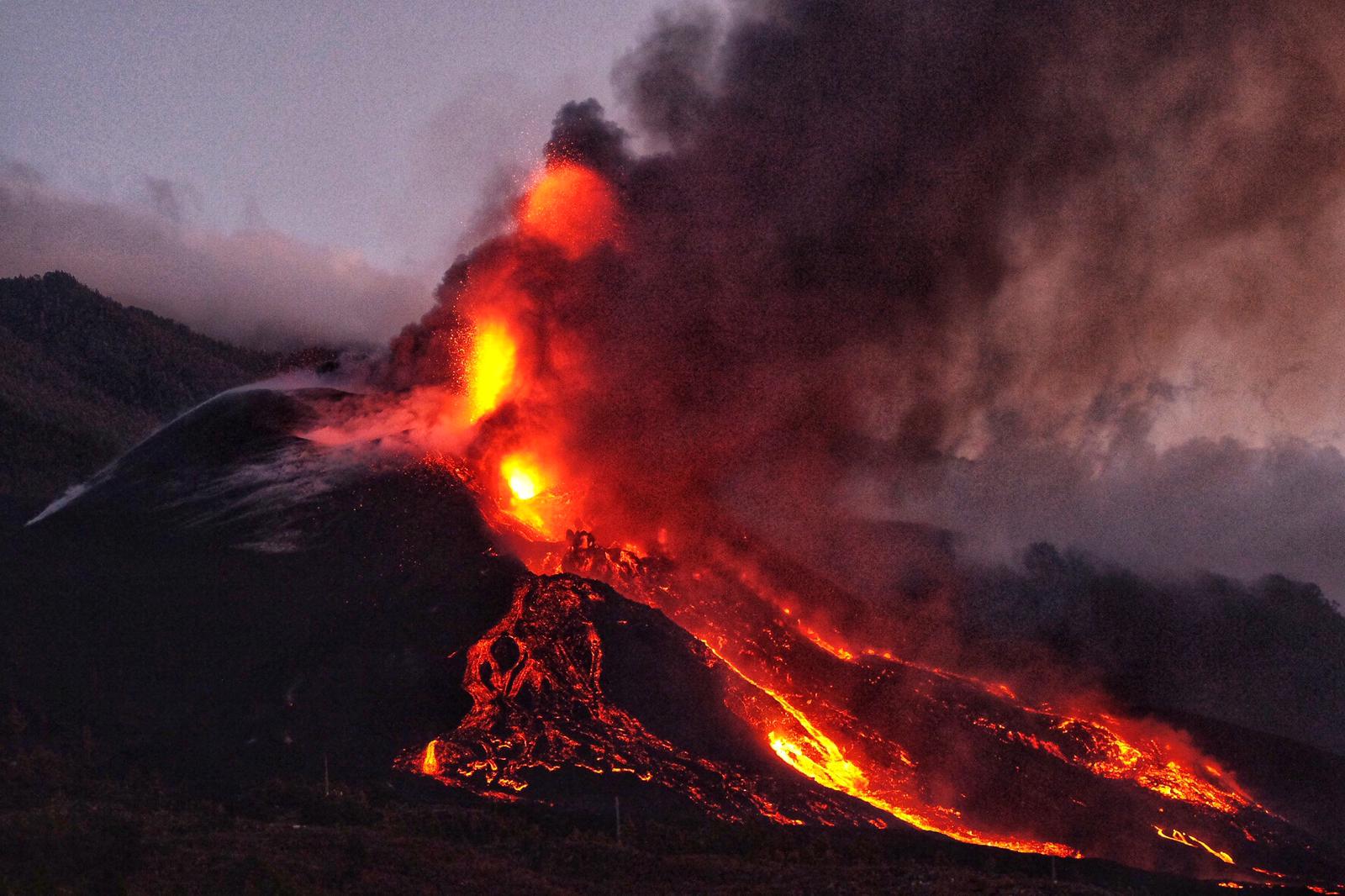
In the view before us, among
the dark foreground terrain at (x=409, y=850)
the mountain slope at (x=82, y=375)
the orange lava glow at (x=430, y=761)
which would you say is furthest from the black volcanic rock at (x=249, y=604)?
the mountain slope at (x=82, y=375)

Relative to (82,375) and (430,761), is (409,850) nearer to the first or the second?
(430,761)

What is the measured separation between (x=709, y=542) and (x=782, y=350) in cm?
868

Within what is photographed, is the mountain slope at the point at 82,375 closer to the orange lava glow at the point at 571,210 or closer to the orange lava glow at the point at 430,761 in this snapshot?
the orange lava glow at the point at 571,210

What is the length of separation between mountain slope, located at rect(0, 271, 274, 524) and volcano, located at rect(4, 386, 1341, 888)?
26.6m

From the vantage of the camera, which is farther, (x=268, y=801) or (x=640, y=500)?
(x=640, y=500)

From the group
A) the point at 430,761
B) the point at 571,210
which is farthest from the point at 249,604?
the point at 571,210

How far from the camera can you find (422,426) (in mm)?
36500

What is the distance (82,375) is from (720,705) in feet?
223

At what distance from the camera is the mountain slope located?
64188 millimetres

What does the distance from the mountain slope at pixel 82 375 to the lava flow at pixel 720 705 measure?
27892 mm

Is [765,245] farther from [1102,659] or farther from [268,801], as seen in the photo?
[268,801]

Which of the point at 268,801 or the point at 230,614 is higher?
the point at 230,614

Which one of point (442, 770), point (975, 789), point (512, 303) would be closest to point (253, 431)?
point (512, 303)

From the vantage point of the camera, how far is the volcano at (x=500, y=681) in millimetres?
25578
